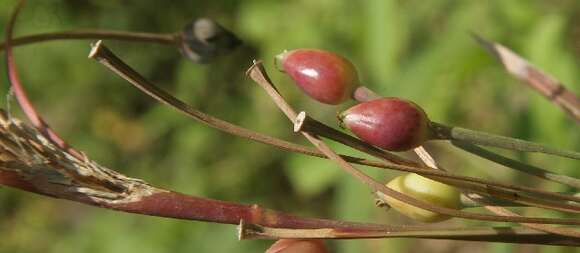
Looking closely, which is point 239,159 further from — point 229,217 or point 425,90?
point 229,217

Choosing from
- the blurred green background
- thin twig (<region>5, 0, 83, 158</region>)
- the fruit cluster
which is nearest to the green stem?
the fruit cluster

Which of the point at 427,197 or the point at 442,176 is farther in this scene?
the point at 427,197

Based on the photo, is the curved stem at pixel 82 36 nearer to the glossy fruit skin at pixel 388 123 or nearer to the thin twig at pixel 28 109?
the thin twig at pixel 28 109

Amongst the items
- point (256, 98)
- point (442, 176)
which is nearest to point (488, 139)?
point (442, 176)

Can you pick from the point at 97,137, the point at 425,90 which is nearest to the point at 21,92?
the point at 425,90

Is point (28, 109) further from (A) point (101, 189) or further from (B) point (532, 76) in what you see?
(B) point (532, 76)

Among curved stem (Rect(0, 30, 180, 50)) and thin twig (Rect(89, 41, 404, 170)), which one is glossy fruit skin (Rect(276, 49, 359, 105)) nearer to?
thin twig (Rect(89, 41, 404, 170))
